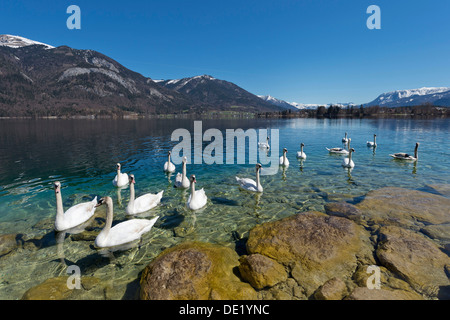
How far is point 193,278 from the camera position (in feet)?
20.7

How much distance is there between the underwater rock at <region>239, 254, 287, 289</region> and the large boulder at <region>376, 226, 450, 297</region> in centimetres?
392

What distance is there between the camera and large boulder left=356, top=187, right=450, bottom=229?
1053 cm

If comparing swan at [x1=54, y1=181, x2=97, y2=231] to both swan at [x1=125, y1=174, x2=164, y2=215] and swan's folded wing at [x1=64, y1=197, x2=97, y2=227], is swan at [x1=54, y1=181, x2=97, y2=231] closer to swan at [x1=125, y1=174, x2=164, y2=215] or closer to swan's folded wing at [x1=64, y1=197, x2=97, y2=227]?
swan's folded wing at [x1=64, y1=197, x2=97, y2=227]

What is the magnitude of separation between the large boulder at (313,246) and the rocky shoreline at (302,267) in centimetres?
3

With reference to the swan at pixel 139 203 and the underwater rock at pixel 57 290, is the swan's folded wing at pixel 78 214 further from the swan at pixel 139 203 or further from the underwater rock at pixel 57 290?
the underwater rock at pixel 57 290

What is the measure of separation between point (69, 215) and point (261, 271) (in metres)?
10.0

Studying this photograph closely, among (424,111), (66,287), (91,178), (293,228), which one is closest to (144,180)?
(91,178)

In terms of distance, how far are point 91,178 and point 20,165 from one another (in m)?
12.1

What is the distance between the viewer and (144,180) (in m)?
19.2


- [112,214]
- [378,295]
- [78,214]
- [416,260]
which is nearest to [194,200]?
[112,214]

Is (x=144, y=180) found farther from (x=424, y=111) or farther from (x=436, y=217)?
(x=424, y=111)

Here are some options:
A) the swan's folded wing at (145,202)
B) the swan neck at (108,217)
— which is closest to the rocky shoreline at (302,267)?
the swan neck at (108,217)

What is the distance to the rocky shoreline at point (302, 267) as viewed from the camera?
6133 mm

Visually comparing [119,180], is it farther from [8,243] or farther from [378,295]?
[378,295]
